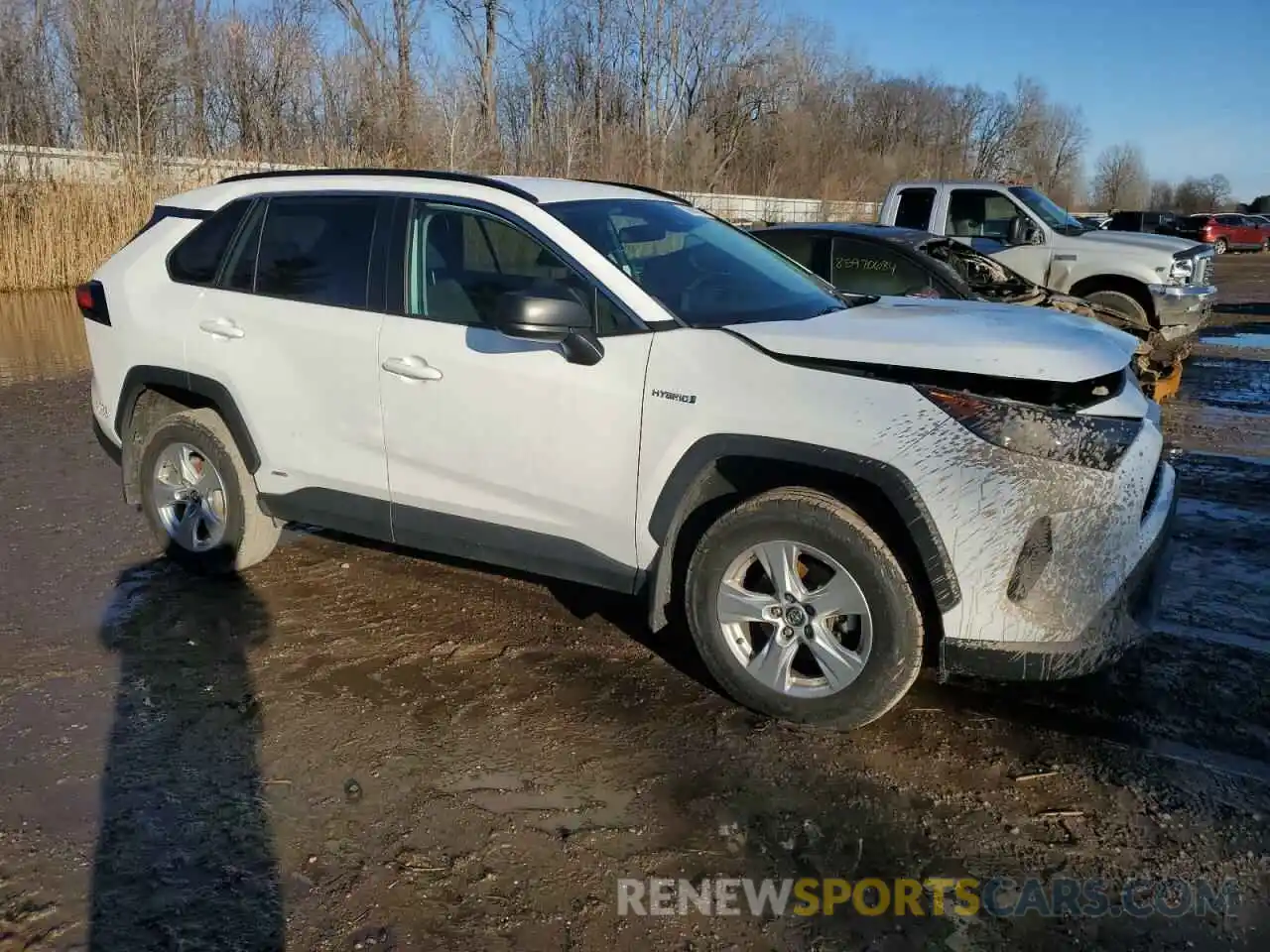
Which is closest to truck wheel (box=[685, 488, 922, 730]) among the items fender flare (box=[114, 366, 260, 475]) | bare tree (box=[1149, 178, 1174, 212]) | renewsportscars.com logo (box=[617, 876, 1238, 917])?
renewsportscars.com logo (box=[617, 876, 1238, 917])

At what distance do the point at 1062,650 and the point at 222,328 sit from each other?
378 centimetres

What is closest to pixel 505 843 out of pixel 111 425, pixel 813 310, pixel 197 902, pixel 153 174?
pixel 197 902

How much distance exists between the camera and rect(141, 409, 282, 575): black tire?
4.71 metres

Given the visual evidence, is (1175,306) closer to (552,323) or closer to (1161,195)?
(552,323)

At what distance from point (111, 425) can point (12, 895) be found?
9.82 ft

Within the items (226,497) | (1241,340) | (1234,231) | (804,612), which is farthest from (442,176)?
(1234,231)

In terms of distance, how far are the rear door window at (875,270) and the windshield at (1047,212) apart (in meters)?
4.10

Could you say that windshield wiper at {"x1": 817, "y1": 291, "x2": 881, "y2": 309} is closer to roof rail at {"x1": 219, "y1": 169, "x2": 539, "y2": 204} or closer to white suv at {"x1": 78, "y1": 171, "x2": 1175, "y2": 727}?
white suv at {"x1": 78, "y1": 171, "x2": 1175, "y2": 727}

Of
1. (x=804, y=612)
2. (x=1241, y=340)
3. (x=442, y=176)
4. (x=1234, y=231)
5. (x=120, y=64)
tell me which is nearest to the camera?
(x=804, y=612)

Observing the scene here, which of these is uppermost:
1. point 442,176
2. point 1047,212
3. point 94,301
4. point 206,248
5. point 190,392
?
point 1047,212

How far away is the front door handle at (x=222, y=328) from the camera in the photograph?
4.53m

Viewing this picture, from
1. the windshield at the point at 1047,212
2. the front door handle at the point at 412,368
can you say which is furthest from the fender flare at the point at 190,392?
the windshield at the point at 1047,212

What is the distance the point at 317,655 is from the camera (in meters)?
4.16

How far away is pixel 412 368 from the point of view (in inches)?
156
